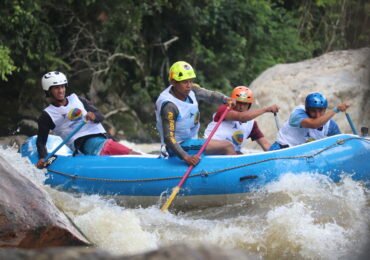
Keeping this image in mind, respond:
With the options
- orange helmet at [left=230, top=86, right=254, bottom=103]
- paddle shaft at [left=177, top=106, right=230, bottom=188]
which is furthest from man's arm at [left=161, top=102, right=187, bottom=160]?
orange helmet at [left=230, top=86, right=254, bottom=103]

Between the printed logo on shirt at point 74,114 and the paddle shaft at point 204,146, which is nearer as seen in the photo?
the paddle shaft at point 204,146

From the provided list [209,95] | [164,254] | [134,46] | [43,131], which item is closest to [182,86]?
[209,95]

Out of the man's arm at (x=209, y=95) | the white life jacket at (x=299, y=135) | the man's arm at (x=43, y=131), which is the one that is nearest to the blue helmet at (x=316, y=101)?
the white life jacket at (x=299, y=135)

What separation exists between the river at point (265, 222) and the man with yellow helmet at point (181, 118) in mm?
608

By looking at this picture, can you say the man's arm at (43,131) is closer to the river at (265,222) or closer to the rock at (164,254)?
the river at (265,222)

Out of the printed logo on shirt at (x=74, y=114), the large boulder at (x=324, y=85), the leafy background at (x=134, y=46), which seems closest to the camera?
the printed logo on shirt at (x=74, y=114)

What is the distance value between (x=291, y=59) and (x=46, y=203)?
12518 millimetres

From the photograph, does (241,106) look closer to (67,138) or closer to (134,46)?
(67,138)

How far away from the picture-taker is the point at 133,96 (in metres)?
13.3

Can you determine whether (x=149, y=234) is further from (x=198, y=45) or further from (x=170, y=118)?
(x=198, y=45)

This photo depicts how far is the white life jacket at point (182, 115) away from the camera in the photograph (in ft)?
22.5

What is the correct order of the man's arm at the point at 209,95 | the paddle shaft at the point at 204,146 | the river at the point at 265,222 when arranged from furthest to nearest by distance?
the man's arm at the point at 209,95
the paddle shaft at the point at 204,146
the river at the point at 265,222

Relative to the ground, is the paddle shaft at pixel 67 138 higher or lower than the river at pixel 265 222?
higher

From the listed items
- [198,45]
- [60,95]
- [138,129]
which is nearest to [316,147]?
[60,95]
